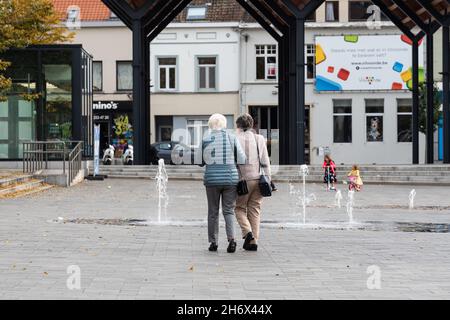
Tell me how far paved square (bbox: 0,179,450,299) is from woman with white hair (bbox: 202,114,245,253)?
48 centimetres

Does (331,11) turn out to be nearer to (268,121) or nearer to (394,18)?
(268,121)

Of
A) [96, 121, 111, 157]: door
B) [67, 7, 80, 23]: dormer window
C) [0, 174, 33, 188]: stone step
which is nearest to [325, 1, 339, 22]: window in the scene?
[96, 121, 111, 157]: door

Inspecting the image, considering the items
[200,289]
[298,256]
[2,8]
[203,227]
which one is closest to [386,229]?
[203,227]

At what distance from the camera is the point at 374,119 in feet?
169

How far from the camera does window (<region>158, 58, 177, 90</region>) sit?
172 ft

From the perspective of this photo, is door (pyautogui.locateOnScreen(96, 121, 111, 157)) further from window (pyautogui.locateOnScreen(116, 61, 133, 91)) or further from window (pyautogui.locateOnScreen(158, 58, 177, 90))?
window (pyautogui.locateOnScreen(158, 58, 177, 90))

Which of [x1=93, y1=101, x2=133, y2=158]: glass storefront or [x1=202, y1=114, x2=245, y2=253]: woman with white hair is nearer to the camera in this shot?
[x1=202, y1=114, x2=245, y2=253]: woman with white hair

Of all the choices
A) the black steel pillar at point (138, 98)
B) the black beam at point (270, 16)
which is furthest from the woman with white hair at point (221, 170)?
the black beam at point (270, 16)

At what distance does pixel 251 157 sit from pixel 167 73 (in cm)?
4209

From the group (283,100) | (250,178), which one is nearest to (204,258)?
(250,178)

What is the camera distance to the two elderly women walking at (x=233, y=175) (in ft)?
34.8

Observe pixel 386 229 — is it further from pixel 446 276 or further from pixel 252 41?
pixel 252 41

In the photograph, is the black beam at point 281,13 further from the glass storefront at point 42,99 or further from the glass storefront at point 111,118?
the glass storefront at point 111,118

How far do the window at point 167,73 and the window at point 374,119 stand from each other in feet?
39.7
